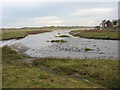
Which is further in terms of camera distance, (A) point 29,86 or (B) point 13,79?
(B) point 13,79

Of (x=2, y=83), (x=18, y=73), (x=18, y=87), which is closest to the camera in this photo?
(x=18, y=87)

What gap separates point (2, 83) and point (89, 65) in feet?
38.0

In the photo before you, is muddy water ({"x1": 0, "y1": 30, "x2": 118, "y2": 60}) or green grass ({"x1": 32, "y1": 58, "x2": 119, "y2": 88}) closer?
green grass ({"x1": 32, "y1": 58, "x2": 119, "y2": 88})

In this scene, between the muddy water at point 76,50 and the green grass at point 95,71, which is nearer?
the green grass at point 95,71

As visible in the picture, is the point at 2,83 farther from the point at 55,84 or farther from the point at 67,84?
the point at 67,84

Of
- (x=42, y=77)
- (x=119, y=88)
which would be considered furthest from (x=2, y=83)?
(x=119, y=88)

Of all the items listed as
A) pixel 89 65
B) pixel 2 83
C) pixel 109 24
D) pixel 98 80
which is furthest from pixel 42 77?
pixel 109 24

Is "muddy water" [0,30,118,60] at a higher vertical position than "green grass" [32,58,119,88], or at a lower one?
higher

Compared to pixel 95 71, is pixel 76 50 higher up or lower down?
higher up

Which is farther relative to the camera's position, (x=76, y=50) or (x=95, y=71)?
(x=76, y=50)

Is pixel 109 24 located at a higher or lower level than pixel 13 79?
higher

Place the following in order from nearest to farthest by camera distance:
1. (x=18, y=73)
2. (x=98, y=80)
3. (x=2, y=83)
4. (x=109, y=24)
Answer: (x=2, y=83) < (x=98, y=80) < (x=18, y=73) < (x=109, y=24)

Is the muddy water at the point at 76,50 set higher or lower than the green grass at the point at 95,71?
higher

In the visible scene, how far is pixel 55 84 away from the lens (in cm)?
1459
